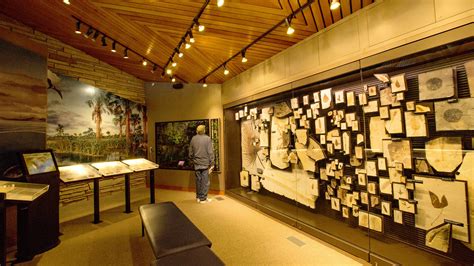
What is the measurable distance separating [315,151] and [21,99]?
188 inches

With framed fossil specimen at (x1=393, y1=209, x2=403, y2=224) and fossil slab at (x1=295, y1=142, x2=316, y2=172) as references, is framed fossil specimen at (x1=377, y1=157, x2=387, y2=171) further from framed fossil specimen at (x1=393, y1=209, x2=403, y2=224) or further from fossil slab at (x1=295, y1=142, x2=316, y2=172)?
fossil slab at (x1=295, y1=142, x2=316, y2=172)

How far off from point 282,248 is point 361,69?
2733 mm

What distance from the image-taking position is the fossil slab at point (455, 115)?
221 cm

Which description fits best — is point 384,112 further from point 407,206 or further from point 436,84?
point 407,206

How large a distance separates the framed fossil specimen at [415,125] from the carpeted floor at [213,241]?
1737 millimetres

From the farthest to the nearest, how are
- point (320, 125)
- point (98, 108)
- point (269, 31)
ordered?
point (98, 108), point (320, 125), point (269, 31)

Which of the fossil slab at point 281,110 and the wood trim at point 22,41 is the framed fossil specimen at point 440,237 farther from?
the wood trim at point 22,41

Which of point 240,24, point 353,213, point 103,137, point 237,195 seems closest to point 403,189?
point 353,213

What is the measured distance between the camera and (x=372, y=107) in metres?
2.98

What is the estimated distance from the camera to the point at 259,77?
4.84m

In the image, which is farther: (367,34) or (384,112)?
(384,112)

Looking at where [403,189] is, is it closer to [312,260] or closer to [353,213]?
[353,213]

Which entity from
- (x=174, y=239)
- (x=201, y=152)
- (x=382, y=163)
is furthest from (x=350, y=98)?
(x=201, y=152)

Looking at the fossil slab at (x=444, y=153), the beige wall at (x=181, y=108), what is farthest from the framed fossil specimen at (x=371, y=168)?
the beige wall at (x=181, y=108)
